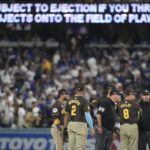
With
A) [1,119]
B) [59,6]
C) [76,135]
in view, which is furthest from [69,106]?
[1,119]

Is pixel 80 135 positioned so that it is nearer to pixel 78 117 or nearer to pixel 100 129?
pixel 78 117

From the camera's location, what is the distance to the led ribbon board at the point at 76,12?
50.3ft

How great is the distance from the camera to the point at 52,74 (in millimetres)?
21547

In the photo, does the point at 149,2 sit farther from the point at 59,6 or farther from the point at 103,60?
the point at 103,60

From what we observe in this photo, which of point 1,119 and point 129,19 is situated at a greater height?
point 129,19

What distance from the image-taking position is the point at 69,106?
13008 mm

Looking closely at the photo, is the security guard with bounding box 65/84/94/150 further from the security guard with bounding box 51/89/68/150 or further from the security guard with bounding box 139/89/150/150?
the security guard with bounding box 139/89/150/150

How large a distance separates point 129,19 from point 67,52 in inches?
317

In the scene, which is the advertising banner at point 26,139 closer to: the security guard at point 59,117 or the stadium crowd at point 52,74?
the stadium crowd at point 52,74

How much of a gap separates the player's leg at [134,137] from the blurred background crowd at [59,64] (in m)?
5.34

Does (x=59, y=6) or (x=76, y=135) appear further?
(x=59, y=6)

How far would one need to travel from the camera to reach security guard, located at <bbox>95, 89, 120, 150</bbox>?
13305mm

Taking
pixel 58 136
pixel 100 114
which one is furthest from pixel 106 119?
pixel 58 136

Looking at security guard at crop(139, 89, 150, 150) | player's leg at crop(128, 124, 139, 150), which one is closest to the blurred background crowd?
security guard at crop(139, 89, 150, 150)
